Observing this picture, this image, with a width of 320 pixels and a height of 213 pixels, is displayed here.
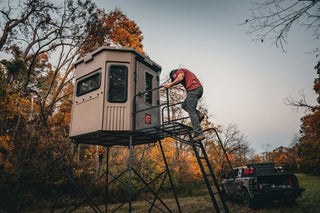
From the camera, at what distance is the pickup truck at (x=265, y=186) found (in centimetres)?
751

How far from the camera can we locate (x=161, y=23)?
11.9 meters

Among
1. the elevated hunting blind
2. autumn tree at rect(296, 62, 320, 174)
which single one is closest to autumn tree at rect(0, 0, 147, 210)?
the elevated hunting blind

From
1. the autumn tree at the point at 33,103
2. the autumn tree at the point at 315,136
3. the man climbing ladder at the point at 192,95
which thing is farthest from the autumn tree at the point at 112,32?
the autumn tree at the point at 315,136

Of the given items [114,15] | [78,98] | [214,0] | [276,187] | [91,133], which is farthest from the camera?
[114,15]

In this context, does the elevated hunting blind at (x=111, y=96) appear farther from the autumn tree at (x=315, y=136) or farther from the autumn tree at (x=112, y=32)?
the autumn tree at (x=315, y=136)

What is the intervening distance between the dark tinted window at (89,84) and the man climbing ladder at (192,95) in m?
2.19

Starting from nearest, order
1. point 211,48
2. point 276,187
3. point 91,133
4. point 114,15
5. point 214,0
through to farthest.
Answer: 1. point 91,133
2. point 276,187
3. point 214,0
4. point 211,48
5. point 114,15

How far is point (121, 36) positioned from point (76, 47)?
321 centimetres

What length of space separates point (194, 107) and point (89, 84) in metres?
3.33

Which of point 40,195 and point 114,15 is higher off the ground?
point 114,15

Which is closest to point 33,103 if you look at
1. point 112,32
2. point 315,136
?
point 112,32

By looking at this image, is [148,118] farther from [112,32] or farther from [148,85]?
[112,32]

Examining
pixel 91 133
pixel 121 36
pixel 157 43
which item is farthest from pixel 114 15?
pixel 91 133

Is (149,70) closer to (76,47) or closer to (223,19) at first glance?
(223,19)
